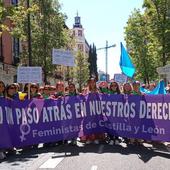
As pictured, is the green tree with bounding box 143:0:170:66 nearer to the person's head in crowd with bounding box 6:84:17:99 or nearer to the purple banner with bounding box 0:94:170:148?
the purple banner with bounding box 0:94:170:148

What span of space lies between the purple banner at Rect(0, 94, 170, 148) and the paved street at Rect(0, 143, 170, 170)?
380 millimetres

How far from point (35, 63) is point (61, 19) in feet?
10.8

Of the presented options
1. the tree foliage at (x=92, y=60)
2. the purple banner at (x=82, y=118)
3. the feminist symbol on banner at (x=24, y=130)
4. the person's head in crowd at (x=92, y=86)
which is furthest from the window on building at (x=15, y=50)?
the tree foliage at (x=92, y=60)

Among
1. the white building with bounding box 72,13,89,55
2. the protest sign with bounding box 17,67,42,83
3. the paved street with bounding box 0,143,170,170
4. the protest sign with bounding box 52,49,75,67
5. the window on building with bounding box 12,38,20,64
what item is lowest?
the paved street with bounding box 0,143,170,170

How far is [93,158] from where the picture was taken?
11586 mm

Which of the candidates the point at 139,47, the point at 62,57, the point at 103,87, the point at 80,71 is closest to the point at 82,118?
the point at 103,87

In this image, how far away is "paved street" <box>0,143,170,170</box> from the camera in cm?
1048

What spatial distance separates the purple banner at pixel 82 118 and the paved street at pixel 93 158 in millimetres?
380

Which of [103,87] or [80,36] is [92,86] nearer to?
[103,87]

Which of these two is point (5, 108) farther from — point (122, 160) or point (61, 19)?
point (61, 19)

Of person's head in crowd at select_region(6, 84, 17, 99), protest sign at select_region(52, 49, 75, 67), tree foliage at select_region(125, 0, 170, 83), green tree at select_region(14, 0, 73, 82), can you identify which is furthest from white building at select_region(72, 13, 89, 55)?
→ person's head in crowd at select_region(6, 84, 17, 99)

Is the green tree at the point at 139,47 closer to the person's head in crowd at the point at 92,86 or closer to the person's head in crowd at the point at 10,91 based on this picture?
the person's head in crowd at the point at 92,86

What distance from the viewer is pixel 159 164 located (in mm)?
10688

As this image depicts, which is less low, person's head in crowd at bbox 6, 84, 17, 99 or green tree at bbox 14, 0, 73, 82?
green tree at bbox 14, 0, 73, 82
